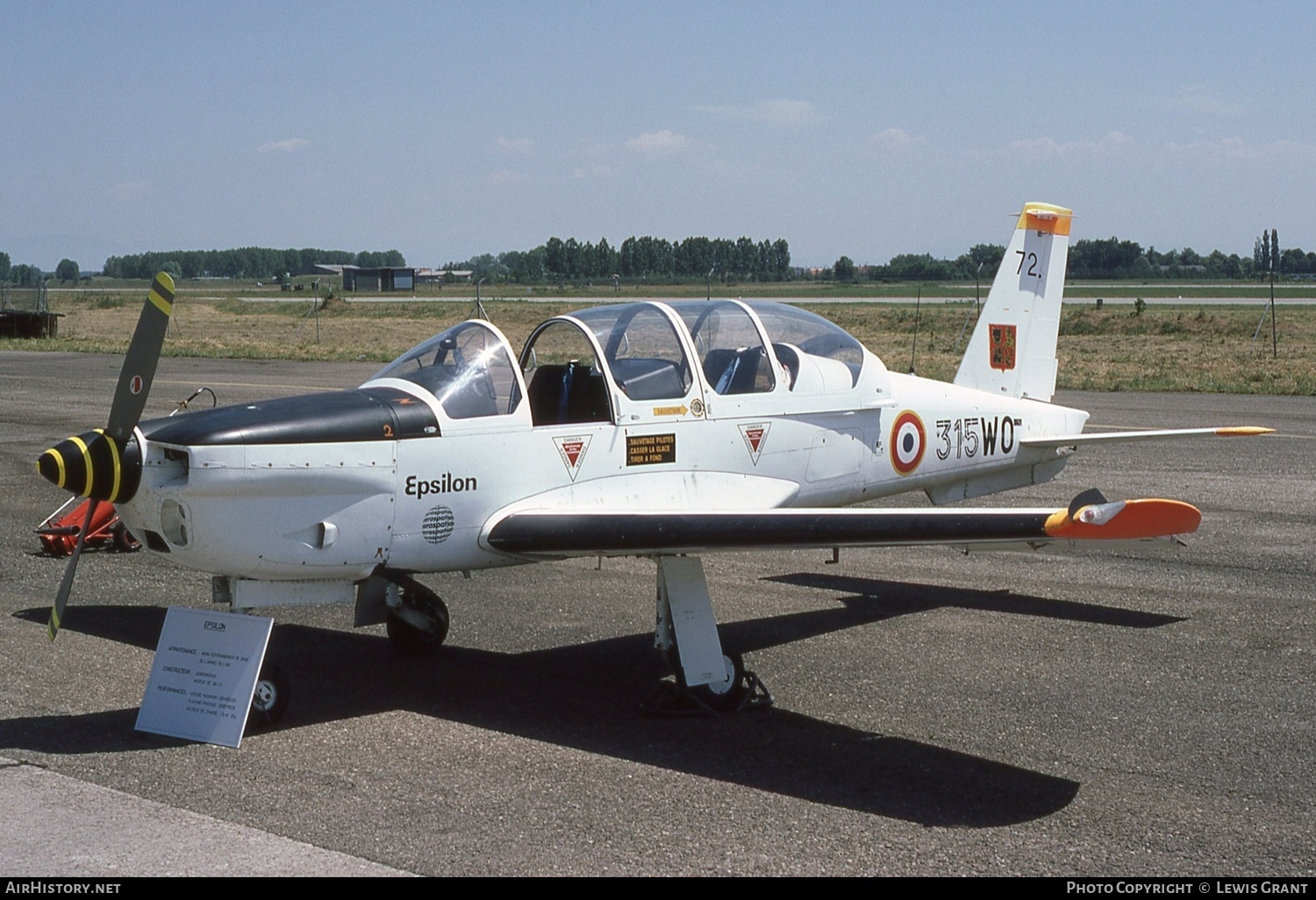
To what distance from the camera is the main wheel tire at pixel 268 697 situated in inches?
257

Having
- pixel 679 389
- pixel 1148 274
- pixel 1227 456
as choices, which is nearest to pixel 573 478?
pixel 679 389

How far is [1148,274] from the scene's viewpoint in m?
123

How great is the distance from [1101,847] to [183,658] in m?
4.40

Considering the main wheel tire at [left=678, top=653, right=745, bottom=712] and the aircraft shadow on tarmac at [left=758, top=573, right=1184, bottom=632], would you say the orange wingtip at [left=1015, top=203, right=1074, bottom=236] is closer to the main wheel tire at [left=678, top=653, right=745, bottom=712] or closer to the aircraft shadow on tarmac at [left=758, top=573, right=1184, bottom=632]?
the aircraft shadow on tarmac at [left=758, top=573, right=1184, bottom=632]

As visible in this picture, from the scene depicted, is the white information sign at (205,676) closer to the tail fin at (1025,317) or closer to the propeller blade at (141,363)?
the propeller blade at (141,363)

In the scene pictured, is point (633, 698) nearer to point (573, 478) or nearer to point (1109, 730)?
point (573, 478)

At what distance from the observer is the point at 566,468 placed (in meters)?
7.20

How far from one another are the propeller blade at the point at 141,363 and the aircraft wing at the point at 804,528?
1.86m

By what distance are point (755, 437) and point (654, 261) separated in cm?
10913

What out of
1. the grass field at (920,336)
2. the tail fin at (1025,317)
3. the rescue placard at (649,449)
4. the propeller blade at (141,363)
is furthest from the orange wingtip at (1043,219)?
the grass field at (920,336)

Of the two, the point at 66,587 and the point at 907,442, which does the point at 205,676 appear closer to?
the point at 66,587

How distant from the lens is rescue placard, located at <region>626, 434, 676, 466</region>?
7.42 meters

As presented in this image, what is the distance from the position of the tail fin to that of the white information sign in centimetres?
583

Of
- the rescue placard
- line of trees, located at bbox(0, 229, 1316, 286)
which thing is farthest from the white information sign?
Answer: line of trees, located at bbox(0, 229, 1316, 286)
